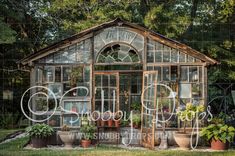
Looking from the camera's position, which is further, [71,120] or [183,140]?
[71,120]

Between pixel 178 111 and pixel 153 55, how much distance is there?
1.98 metres

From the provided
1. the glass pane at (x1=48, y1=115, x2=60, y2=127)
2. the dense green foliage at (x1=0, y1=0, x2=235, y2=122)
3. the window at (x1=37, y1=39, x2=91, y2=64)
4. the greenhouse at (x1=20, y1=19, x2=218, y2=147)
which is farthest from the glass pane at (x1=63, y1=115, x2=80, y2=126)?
the dense green foliage at (x1=0, y1=0, x2=235, y2=122)

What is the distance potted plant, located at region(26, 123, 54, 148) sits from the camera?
39.0ft

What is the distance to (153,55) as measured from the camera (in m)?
13.1

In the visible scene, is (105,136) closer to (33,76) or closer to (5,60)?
(33,76)

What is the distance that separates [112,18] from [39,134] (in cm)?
751

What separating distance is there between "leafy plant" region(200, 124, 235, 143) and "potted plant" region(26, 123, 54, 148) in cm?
454

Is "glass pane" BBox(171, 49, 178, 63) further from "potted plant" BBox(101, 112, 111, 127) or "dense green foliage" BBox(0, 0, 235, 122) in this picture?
"dense green foliage" BBox(0, 0, 235, 122)

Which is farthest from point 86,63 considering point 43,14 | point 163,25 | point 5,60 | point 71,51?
point 5,60

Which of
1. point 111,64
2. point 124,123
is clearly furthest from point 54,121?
point 124,123

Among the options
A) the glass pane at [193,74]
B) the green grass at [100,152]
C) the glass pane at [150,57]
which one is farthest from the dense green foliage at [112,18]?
the green grass at [100,152]

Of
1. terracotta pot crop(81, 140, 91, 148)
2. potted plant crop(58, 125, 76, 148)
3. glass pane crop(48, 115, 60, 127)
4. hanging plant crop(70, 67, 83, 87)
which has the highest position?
hanging plant crop(70, 67, 83, 87)

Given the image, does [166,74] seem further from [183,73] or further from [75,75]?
[75,75]

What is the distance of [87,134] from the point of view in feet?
40.2
